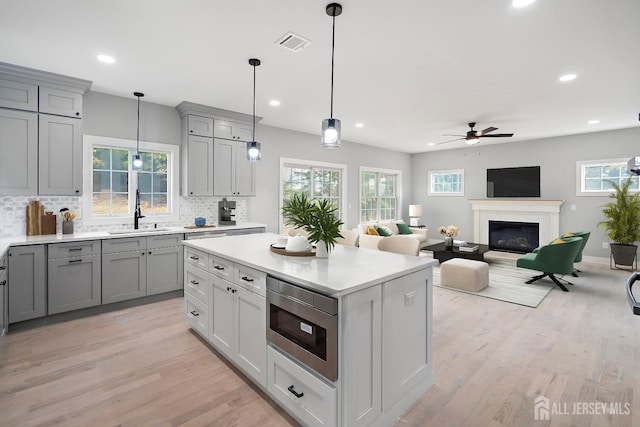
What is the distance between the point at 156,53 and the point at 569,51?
394 centimetres

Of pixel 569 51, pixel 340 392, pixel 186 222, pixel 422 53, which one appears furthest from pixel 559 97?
pixel 186 222

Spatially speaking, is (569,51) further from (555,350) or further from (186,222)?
(186,222)

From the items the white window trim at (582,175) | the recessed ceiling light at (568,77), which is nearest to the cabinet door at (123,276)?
the recessed ceiling light at (568,77)

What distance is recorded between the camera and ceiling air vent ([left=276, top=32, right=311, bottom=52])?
2.72m

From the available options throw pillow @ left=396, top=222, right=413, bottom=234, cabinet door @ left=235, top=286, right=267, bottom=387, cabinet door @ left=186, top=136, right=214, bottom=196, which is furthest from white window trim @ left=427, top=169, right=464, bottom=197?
cabinet door @ left=235, top=286, right=267, bottom=387

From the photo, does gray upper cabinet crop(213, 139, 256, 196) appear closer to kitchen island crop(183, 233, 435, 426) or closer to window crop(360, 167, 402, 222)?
kitchen island crop(183, 233, 435, 426)

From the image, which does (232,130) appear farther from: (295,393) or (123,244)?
(295,393)

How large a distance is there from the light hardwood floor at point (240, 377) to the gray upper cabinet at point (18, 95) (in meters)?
2.40

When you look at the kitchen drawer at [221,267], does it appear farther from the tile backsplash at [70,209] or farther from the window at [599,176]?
the window at [599,176]

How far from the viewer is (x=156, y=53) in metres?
→ 3.08

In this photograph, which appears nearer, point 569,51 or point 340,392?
point 340,392

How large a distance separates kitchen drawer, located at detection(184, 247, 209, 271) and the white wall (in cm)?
749

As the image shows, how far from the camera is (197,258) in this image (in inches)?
120

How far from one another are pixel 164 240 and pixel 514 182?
7709 mm
